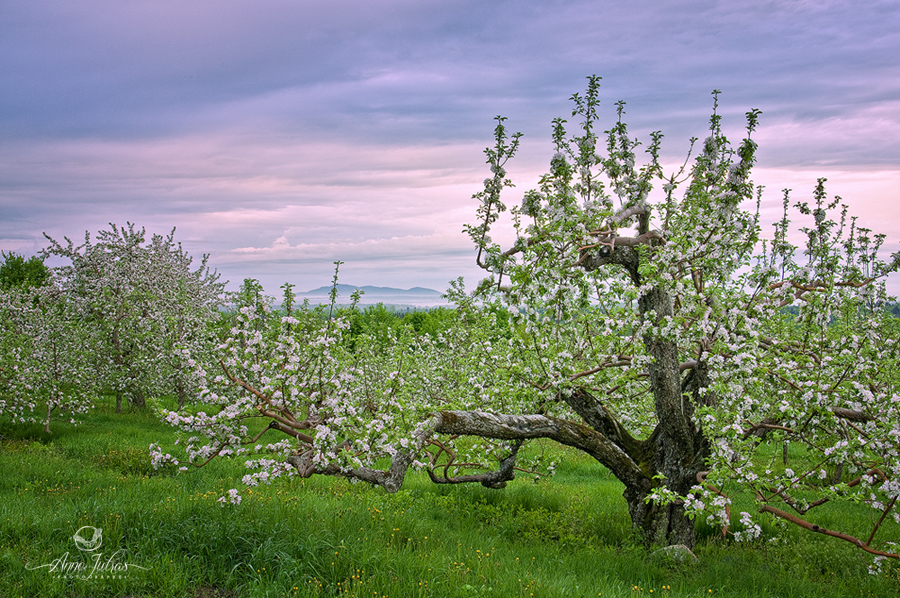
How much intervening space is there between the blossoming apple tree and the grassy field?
0.81 m

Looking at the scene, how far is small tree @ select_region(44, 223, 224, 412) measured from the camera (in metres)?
19.6

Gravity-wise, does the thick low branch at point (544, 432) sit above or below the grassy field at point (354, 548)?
above

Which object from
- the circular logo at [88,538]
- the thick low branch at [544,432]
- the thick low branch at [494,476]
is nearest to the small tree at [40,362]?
the circular logo at [88,538]

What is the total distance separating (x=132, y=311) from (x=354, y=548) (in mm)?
17769

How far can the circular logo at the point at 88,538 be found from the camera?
6.79 meters

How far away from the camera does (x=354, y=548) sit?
271 inches

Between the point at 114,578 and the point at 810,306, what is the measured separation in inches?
421

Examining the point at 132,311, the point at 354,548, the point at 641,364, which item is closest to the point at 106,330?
the point at 132,311

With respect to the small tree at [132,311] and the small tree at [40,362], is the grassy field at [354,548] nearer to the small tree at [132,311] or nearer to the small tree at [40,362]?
the small tree at [40,362]

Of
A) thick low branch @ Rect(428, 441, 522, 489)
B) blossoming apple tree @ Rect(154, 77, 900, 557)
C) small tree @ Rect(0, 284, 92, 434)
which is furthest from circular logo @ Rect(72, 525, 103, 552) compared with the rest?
small tree @ Rect(0, 284, 92, 434)

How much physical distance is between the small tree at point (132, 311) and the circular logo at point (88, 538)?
36.4 ft

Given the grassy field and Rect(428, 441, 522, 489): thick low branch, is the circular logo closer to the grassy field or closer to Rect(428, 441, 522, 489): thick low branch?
the grassy field

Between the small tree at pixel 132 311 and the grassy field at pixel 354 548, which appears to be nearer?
the grassy field at pixel 354 548

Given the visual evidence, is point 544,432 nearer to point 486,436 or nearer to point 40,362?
point 486,436
